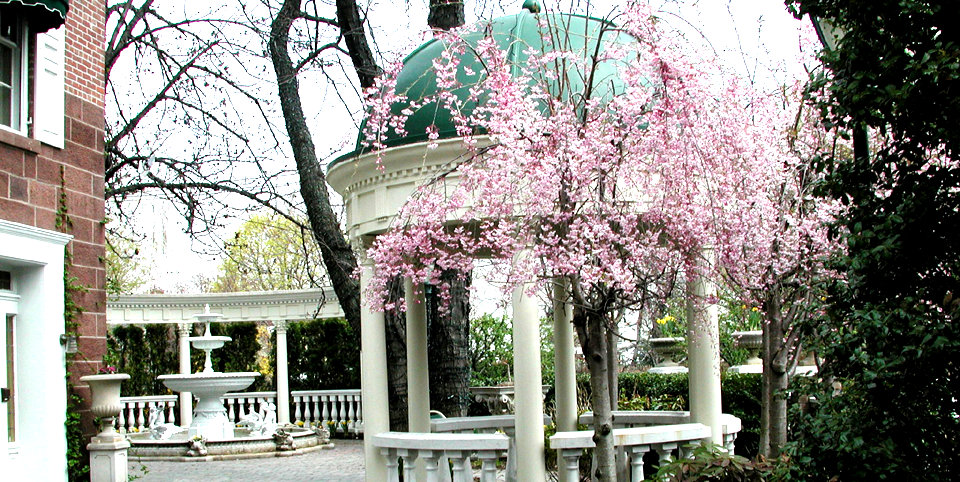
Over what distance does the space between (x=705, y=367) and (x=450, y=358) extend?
4669 mm

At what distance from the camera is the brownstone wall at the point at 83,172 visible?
872cm

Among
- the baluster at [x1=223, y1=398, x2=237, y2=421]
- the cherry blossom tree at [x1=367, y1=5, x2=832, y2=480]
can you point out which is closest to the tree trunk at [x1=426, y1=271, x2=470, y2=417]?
the cherry blossom tree at [x1=367, y1=5, x2=832, y2=480]

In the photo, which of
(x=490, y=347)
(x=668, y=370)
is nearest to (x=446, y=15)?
(x=668, y=370)

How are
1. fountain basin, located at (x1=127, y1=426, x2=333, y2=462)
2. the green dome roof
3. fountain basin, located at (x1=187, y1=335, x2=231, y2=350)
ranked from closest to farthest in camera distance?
the green dome roof
fountain basin, located at (x1=127, y1=426, x2=333, y2=462)
fountain basin, located at (x1=187, y1=335, x2=231, y2=350)

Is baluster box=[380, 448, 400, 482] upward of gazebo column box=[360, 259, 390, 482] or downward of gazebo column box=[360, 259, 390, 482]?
downward

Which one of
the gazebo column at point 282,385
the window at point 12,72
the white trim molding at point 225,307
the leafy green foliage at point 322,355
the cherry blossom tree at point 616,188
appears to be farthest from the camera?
the leafy green foliage at point 322,355

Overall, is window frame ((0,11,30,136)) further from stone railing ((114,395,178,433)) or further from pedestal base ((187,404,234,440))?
stone railing ((114,395,178,433))

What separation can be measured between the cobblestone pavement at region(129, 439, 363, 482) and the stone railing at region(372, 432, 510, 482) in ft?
15.7

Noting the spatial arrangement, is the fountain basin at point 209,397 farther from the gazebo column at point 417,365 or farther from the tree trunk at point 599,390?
the tree trunk at point 599,390

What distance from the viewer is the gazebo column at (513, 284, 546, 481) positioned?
6.73m

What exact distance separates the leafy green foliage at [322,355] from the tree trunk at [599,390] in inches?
526

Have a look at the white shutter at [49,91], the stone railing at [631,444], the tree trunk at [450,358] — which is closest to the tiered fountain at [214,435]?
the tree trunk at [450,358]


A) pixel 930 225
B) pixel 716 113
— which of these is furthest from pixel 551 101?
pixel 930 225

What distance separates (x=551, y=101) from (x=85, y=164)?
17.4ft
